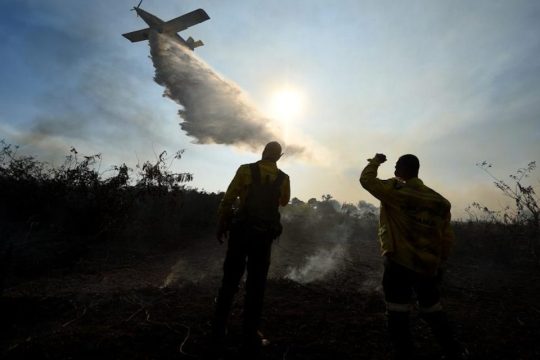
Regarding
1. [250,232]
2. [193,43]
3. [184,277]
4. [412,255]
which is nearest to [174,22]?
[193,43]

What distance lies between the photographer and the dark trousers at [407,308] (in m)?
2.90

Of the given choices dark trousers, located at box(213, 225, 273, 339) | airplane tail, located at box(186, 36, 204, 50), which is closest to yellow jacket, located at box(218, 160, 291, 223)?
dark trousers, located at box(213, 225, 273, 339)

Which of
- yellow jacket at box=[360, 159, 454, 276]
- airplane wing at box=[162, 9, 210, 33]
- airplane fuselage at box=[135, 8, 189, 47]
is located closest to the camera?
yellow jacket at box=[360, 159, 454, 276]

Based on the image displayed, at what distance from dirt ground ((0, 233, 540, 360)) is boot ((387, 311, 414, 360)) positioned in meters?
0.55

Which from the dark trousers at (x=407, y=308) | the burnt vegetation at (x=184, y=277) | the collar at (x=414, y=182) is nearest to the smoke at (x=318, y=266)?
the burnt vegetation at (x=184, y=277)

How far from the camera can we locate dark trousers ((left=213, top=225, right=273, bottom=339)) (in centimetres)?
356

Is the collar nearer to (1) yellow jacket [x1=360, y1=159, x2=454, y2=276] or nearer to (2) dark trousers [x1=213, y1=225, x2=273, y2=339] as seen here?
(1) yellow jacket [x1=360, y1=159, x2=454, y2=276]

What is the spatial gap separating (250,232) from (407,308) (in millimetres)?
1757

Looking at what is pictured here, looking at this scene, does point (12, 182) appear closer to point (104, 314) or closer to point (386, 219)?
point (104, 314)

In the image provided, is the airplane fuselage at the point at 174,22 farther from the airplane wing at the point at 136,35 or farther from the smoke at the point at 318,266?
the smoke at the point at 318,266

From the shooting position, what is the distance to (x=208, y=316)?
4242 mm

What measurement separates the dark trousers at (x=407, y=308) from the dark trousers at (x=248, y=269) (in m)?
1.36

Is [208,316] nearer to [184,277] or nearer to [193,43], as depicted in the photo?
[184,277]

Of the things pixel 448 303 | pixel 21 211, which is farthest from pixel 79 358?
pixel 21 211
